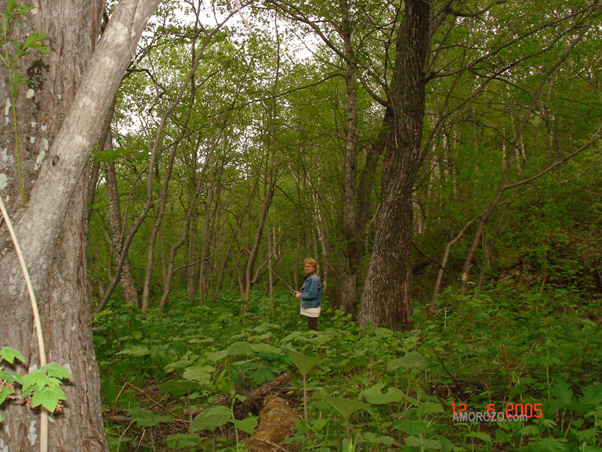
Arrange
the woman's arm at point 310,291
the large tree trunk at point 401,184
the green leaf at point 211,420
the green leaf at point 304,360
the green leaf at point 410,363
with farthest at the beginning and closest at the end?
1. the woman's arm at point 310,291
2. the large tree trunk at point 401,184
3. the green leaf at point 410,363
4. the green leaf at point 304,360
5. the green leaf at point 211,420

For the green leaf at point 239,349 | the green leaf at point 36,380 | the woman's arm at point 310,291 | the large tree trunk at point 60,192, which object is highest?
the large tree trunk at point 60,192

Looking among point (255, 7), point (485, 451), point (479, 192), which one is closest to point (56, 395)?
point (485, 451)

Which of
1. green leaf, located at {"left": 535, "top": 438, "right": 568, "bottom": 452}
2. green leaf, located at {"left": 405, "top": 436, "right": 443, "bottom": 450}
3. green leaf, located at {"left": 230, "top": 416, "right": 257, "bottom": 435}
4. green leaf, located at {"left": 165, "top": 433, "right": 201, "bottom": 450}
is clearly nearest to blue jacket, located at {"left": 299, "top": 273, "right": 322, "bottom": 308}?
green leaf, located at {"left": 165, "top": 433, "right": 201, "bottom": 450}

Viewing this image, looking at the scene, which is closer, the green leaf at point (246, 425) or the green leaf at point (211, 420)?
the green leaf at point (246, 425)

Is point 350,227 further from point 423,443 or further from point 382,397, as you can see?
point 423,443

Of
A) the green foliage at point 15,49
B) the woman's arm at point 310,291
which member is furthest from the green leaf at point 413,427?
the woman's arm at point 310,291

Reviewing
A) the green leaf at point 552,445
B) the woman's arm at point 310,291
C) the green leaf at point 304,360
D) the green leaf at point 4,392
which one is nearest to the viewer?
the green leaf at point 4,392

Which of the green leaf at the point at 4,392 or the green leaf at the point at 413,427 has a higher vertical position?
the green leaf at the point at 4,392

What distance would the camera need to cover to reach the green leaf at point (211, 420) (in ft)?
7.89

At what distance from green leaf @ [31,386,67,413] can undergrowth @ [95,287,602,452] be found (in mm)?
1316

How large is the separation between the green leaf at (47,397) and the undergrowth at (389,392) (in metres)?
1.32
